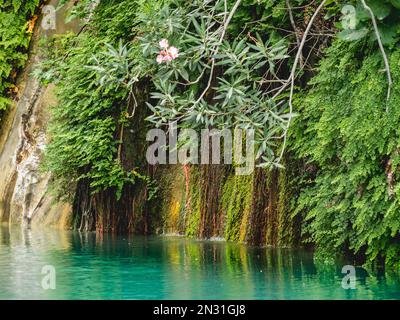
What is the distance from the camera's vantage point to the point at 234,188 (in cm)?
1329

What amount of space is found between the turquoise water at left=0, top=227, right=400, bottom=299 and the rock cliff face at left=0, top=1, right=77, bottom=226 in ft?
13.6

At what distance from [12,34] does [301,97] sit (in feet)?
27.2

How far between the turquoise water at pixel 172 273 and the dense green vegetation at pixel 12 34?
5.58 m

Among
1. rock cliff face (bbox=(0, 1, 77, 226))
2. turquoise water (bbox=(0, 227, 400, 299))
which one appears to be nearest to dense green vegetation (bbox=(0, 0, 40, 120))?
rock cliff face (bbox=(0, 1, 77, 226))

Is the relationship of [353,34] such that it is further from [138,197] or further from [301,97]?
[138,197]

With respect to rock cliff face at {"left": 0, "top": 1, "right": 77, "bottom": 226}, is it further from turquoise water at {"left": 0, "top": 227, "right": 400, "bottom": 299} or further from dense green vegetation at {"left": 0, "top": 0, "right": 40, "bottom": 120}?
→ turquoise water at {"left": 0, "top": 227, "right": 400, "bottom": 299}

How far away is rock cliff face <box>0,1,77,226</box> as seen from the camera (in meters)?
17.4

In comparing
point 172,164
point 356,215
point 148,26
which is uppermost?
point 148,26

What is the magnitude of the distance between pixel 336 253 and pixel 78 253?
129 inches

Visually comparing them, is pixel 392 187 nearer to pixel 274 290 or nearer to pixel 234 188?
pixel 274 290

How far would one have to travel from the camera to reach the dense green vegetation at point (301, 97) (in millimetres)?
9242

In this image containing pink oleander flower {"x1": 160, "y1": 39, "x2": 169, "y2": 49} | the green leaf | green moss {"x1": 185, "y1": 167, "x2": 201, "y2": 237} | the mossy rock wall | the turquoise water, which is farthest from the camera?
green moss {"x1": 185, "y1": 167, "x2": 201, "y2": 237}
